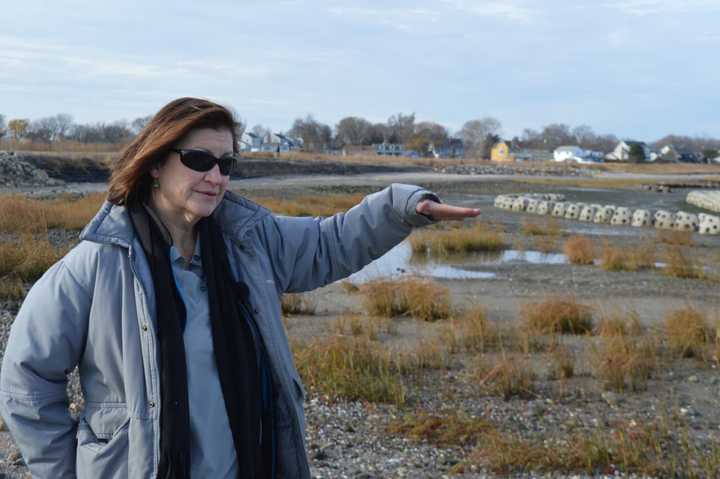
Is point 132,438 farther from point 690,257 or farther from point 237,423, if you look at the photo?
point 690,257

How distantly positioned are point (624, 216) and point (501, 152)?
100295 mm

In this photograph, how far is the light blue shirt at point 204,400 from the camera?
2262 millimetres

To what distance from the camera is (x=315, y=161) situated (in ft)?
213

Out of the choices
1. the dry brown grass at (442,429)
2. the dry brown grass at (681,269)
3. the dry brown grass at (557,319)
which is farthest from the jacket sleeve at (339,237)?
the dry brown grass at (681,269)

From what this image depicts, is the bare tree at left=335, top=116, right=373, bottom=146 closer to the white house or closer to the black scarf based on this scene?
the white house

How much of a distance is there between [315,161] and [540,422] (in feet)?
195

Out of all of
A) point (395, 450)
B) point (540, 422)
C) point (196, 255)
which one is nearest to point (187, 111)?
point (196, 255)

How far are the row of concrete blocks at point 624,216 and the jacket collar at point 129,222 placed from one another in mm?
25782

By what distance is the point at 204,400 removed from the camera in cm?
228

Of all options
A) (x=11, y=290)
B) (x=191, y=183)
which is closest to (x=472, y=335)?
(x=11, y=290)

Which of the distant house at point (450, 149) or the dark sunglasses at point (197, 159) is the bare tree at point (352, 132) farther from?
the dark sunglasses at point (197, 159)

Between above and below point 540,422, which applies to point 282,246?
above

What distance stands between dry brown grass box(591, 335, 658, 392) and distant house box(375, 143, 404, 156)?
10242cm

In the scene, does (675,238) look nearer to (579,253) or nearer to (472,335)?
(579,253)
